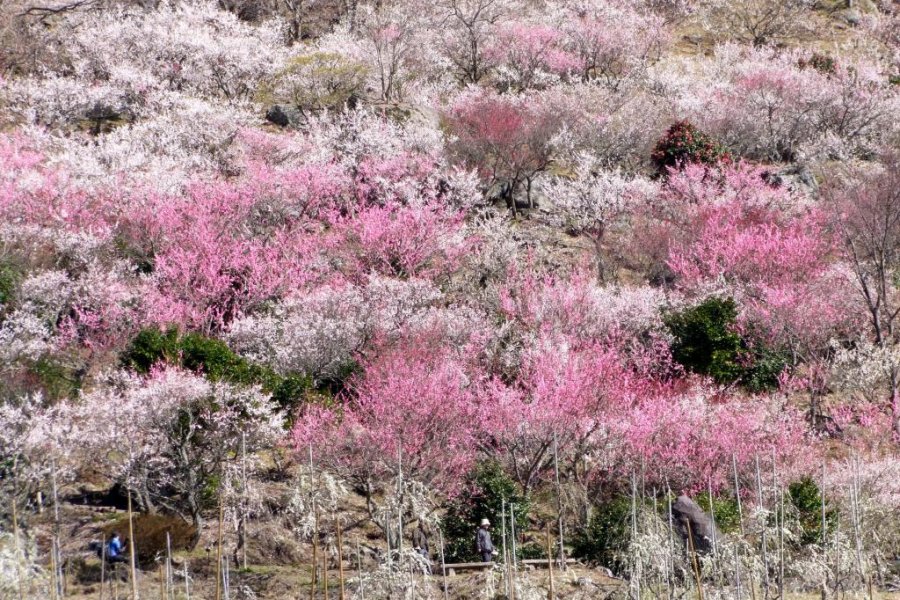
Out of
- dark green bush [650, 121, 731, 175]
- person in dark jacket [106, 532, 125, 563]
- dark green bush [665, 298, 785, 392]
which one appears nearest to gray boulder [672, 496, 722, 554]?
dark green bush [665, 298, 785, 392]

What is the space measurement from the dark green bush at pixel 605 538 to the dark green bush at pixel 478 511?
1.24m

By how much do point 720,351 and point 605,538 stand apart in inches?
320

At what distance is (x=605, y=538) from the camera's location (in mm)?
17281

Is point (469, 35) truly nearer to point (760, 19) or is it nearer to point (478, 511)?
point (760, 19)

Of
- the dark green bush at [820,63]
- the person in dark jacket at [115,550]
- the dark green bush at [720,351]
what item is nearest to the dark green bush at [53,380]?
the person in dark jacket at [115,550]

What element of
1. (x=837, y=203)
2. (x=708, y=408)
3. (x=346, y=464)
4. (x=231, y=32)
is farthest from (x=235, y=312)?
(x=231, y=32)

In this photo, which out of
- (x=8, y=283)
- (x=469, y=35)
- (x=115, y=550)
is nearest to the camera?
(x=115, y=550)

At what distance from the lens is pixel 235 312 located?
2472cm

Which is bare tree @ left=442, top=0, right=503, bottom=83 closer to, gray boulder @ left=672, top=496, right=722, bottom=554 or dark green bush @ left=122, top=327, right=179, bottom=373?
dark green bush @ left=122, top=327, right=179, bottom=373

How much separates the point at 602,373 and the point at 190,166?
52.3 feet

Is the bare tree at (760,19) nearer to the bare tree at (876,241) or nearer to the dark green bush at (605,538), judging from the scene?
the bare tree at (876,241)

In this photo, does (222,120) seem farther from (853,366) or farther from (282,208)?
(853,366)

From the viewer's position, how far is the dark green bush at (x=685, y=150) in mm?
32972

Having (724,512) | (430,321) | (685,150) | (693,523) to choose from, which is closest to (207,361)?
(430,321)
